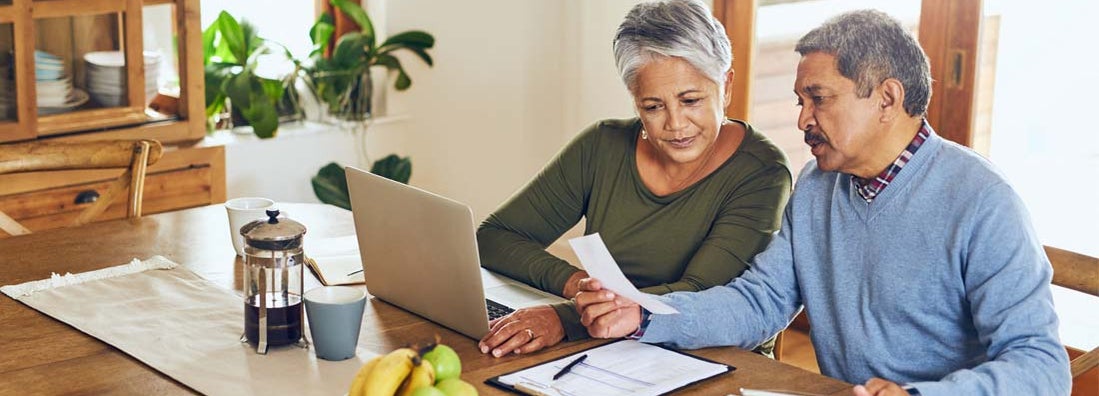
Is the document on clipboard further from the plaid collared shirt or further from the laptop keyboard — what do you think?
the plaid collared shirt

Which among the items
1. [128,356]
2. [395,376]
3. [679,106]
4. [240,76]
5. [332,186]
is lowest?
[332,186]

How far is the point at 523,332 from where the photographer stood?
1818 millimetres

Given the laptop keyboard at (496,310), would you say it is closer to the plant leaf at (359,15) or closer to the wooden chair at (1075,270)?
the wooden chair at (1075,270)

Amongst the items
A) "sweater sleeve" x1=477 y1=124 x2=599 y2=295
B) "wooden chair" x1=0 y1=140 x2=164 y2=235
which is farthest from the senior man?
"wooden chair" x1=0 y1=140 x2=164 y2=235

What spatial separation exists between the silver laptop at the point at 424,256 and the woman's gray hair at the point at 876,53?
0.57 metres

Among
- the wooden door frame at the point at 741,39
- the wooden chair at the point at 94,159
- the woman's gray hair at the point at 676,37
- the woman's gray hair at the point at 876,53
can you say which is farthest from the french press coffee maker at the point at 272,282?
the wooden door frame at the point at 741,39

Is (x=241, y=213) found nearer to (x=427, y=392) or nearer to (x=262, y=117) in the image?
(x=427, y=392)

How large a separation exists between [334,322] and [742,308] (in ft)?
2.05

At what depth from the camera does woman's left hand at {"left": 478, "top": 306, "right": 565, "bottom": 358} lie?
180cm

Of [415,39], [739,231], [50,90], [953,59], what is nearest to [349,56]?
[415,39]

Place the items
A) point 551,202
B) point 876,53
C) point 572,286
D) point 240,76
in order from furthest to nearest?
point 240,76 < point 551,202 < point 572,286 < point 876,53

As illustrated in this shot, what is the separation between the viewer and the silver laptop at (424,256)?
5.99 feet

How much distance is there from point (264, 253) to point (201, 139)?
2.07 metres

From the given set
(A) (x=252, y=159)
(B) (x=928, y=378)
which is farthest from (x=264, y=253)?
(A) (x=252, y=159)
